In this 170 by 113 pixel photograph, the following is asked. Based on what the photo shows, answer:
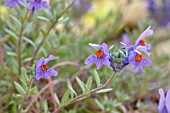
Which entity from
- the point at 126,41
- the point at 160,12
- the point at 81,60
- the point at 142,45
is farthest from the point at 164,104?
the point at 160,12

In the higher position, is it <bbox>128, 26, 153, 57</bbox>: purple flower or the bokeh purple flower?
the bokeh purple flower

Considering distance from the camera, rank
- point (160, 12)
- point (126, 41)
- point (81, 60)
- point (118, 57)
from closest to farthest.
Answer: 1. point (118, 57)
2. point (126, 41)
3. point (81, 60)
4. point (160, 12)

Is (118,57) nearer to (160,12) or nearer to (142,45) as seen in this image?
(142,45)

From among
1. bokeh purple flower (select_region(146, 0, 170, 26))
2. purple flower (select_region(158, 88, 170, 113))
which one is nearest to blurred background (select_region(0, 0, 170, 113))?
bokeh purple flower (select_region(146, 0, 170, 26))

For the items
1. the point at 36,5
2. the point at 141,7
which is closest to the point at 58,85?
the point at 36,5

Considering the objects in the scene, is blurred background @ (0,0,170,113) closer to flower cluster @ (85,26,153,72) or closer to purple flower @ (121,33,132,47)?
purple flower @ (121,33,132,47)

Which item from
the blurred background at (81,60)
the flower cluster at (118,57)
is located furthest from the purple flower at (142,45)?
the blurred background at (81,60)

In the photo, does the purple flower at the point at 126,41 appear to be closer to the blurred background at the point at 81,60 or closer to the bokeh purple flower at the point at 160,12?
the blurred background at the point at 81,60

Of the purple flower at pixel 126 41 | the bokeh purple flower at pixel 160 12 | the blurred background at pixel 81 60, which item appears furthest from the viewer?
the bokeh purple flower at pixel 160 12

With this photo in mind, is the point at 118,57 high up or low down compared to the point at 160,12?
down

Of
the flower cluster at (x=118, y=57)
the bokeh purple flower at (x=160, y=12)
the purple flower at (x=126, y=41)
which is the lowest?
the flower cluster at (x=118, y=57)

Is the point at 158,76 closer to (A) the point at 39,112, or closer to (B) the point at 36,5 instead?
(A) the point at 39,112
